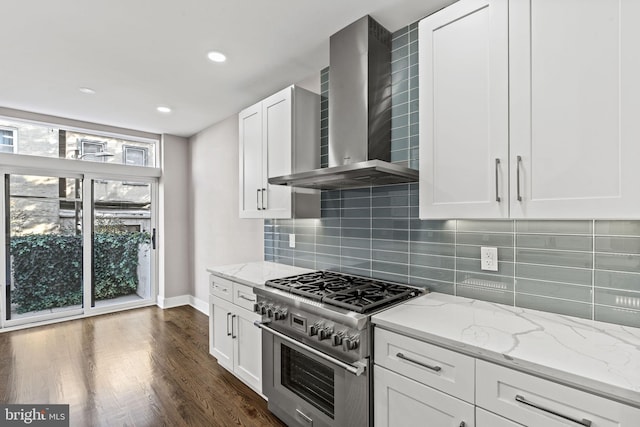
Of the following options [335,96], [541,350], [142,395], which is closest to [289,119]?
[335,96]

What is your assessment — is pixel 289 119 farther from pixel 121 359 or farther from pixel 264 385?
pixel 121 359

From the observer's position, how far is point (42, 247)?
4.05 m

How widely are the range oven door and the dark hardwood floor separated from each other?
252 millimetres

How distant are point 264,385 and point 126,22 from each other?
8.71 ft

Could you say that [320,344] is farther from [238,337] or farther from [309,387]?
[238,337]

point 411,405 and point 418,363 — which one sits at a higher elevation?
point 418,363

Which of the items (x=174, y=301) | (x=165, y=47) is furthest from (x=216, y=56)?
(x=174, y=301)

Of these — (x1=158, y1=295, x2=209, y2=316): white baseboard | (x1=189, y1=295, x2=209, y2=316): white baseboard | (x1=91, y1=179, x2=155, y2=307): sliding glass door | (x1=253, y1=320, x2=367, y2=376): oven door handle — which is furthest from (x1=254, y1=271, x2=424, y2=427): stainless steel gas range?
(x1=91, y1=179, x2=155, y2=307): sliding glass door

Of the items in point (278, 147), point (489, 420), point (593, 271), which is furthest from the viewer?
point (278, 147)

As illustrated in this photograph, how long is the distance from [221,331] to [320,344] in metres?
1.38

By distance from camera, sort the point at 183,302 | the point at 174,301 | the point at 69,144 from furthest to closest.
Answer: the point at 183,302, the point at 174,301, the point at 69,144

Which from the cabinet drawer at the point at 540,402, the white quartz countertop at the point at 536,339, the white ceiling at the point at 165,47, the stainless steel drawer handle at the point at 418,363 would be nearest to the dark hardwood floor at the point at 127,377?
the stainless steel drawer handle at the point at 418,363

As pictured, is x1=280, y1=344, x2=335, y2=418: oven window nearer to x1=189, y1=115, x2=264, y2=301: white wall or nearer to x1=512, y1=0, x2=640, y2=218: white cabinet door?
x1=512, y1=0, x2=640, y2=218: white cabinet door

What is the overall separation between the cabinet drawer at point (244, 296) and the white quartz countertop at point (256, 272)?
49 millimetres
